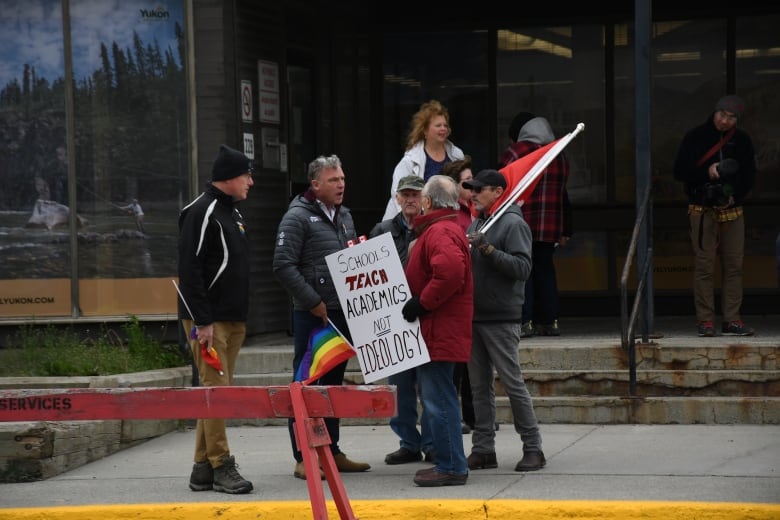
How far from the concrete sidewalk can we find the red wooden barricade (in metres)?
1.12

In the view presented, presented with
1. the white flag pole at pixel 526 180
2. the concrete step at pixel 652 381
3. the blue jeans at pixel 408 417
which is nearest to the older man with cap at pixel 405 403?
the blue jeans at pixel 408 417

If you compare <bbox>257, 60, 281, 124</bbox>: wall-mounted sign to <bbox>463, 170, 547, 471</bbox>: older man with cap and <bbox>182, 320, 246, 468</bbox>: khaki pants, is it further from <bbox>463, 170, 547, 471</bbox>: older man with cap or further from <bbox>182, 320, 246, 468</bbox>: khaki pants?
<bbox>182, 320, 246, 468</bbox>: khaki pants

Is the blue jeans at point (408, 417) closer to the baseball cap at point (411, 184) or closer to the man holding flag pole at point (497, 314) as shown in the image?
the man holding flag pole at point (497, 314)

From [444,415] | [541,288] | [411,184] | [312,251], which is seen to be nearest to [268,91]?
[541,288]

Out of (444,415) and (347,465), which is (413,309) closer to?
(444,415)

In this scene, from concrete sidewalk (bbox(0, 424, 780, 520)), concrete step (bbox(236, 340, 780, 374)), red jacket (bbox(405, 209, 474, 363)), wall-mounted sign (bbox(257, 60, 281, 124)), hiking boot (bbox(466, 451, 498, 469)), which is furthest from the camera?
wall-mounted sign (bbox(257, 60, 281, 124))

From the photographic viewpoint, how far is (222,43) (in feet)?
36.9

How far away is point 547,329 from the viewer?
11289mm

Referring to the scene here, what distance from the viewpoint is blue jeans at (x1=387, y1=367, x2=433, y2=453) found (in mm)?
8578

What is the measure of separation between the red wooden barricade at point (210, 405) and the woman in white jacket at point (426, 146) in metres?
3.20

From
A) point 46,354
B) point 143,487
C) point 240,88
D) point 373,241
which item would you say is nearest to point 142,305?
point 46,354

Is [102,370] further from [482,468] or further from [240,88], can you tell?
[482,468]

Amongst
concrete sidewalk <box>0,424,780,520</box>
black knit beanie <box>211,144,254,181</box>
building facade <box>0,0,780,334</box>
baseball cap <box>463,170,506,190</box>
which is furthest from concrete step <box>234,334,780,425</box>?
black knit beanie <box>211,144,254,181</box>

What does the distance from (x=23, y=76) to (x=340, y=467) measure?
16.8 ft
